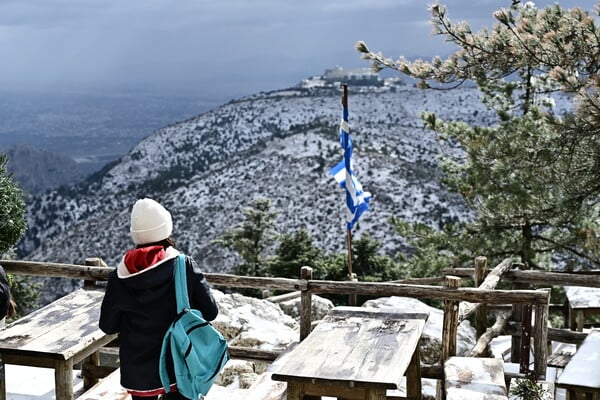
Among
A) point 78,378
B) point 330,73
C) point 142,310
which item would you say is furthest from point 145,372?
point 330,73

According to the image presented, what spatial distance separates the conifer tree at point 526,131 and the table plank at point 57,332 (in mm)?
4858

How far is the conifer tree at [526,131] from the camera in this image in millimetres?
7746

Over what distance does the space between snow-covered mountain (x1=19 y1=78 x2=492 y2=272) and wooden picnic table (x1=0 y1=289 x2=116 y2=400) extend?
41348 mm

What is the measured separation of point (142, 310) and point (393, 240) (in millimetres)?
48161

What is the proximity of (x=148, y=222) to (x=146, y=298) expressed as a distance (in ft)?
1.24

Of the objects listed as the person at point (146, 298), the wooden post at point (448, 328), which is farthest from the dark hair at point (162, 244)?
the wooden post at point (448, 328)

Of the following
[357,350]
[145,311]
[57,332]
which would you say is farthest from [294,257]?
[145,311]

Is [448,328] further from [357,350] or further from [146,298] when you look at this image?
[146,298]

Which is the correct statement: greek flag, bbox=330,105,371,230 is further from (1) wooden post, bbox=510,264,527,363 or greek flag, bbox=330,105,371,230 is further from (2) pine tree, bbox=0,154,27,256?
(2) pine tree, bbox=0,154,27,256

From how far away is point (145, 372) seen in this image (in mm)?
3723

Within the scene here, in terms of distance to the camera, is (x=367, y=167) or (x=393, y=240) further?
(x=367, y=167)

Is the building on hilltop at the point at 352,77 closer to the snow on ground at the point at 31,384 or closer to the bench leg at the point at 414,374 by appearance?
the snow on ground at the point at 31,384

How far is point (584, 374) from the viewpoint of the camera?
15.0 ft

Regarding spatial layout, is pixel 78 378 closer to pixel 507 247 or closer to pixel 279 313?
pixel 279 313
